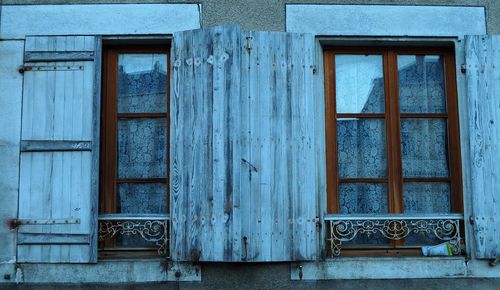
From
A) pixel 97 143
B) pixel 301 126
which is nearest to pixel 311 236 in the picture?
pixel 301 126

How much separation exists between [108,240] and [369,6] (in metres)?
2.75

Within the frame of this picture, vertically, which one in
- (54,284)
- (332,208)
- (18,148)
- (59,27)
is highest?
(59,27)

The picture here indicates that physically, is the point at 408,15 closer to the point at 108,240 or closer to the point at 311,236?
the point at 311,236

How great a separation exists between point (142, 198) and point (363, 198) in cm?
174

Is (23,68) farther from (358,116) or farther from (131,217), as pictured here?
(358,116)

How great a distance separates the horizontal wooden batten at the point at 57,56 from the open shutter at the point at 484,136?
2.97 metres

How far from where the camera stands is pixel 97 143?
5.82 m

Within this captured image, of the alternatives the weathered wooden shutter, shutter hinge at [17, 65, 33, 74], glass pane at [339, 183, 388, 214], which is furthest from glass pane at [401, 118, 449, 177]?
shutter hinge at [17, 65, 33, 74]

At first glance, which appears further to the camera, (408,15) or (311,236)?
(408,15)

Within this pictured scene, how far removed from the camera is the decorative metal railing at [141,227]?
578 centimetres

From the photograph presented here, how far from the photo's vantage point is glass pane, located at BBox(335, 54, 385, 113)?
609 centimetres

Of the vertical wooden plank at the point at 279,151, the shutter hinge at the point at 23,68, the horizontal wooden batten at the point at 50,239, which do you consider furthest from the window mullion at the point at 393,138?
the shutter hinge at the point at 23,68

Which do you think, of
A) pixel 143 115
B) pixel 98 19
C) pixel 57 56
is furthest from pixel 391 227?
pixel 57 56

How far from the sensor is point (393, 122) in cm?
603
